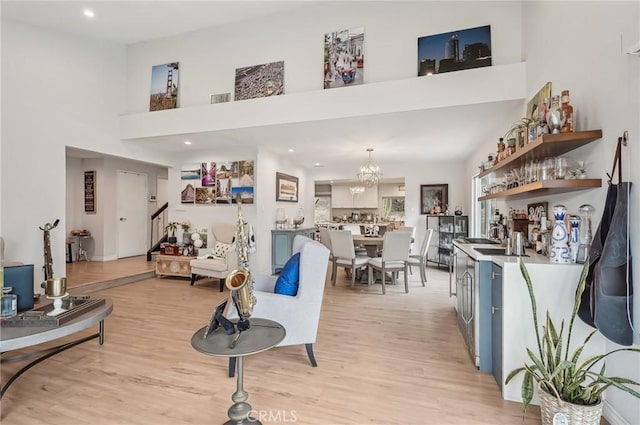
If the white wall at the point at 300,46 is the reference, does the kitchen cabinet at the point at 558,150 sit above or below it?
below

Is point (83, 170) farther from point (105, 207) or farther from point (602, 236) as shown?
point (602, 236)

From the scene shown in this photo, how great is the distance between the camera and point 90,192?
6.96 m

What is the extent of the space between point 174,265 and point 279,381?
406cm

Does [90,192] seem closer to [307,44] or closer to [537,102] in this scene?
[307,44]

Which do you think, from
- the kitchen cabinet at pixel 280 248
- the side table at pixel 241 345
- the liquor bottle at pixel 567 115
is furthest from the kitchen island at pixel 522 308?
the kitchen cabinet at pixel 280 248

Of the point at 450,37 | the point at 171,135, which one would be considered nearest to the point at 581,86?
the point at 450,37

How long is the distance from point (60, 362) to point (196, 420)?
158cm

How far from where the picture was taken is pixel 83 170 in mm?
6992

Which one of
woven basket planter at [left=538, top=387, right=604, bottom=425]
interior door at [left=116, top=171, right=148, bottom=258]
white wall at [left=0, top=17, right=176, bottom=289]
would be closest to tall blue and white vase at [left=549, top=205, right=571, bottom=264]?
woven basket planter at [left=538, top=387, right=604, bottom=425]

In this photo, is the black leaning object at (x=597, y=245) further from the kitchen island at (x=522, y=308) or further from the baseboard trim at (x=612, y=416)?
the baseboard trim at (x=612, y=416)

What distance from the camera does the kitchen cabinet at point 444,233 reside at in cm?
673

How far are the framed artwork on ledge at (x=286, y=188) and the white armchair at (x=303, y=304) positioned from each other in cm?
432

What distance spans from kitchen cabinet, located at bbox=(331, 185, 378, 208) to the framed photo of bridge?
6668 millimetres

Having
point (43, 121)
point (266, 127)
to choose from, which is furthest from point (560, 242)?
point (43, 121)
